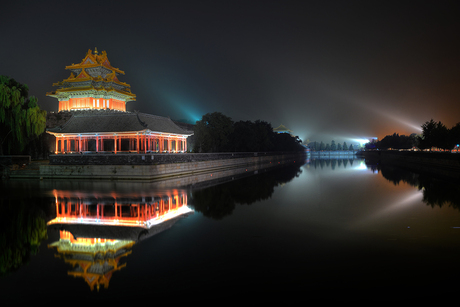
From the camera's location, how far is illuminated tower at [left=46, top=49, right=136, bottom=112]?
4706 centimetres

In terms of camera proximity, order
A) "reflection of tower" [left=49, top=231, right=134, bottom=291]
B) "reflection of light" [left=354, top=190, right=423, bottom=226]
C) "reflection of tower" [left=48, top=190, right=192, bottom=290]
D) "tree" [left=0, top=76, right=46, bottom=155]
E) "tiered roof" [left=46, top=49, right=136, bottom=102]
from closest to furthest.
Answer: "reflection of tower" [left=49, top=231, right=134, bottom=291] < "reflection of tower" [left=48, top=190, right=192, bottom=290] < "reflection of light" [left=354, top=190, right=423, bottom=226] < "tree" [left=0, top=76, right=46, bottom=155] < "tiered roof" [left=46, top=49, right=136, bottom=102]

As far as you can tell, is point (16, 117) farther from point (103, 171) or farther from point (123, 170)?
point (123, 170)

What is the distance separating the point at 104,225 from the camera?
1027cm

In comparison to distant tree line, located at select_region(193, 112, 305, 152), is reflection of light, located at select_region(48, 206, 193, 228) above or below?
below

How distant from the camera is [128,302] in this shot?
5.18m

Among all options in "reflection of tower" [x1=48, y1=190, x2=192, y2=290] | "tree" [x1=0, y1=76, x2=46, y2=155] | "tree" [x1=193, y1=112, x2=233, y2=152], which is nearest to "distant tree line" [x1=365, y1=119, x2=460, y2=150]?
"tree" [x1=193, y1=112, x2=233, y2=152]

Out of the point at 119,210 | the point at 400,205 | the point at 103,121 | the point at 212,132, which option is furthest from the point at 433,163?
the point at 119,210

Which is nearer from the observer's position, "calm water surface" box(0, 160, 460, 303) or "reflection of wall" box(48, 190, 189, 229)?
"calm water surface" box(0, 160, 460, 303)

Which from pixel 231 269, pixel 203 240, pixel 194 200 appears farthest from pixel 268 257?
pixel 194 200

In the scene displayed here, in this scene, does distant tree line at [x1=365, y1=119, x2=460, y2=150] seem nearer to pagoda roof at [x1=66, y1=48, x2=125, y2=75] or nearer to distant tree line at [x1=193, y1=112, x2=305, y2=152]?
distant tree line at [x1=193, y1=112, x2=305, y2=152]

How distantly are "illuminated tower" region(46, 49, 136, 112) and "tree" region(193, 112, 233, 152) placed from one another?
12.9 m

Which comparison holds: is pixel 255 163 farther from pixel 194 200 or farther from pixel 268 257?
pixel 268 257

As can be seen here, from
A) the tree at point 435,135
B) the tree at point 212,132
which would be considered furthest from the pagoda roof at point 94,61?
the tree at point 435,135

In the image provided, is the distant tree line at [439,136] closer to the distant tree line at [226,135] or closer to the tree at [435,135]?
the tree at [435,135]
